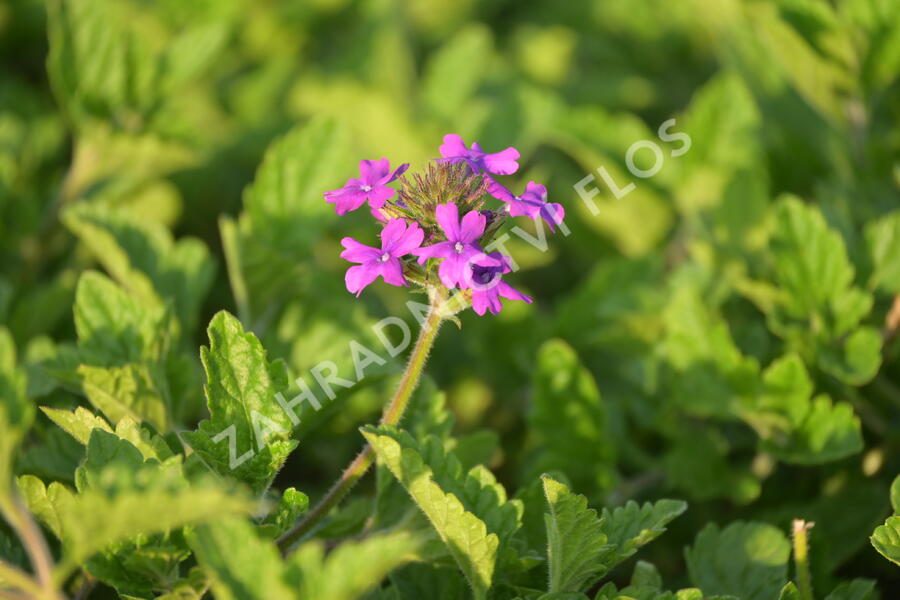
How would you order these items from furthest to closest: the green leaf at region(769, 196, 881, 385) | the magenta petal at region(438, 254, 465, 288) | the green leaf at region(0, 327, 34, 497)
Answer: the green leaf at region(769, 196, 881, 385)
the green leaf at region(0, 327, 34, 497)
the magenta petal at region(438, 254, 465, 288)

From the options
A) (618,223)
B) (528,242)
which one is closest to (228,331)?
(528,242)

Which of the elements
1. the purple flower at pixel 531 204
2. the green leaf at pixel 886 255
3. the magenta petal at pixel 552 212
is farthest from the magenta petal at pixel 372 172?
the green leaf at pixel 886 255

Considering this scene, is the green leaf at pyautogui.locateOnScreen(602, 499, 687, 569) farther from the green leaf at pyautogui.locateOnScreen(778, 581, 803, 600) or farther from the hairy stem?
the hairy stem

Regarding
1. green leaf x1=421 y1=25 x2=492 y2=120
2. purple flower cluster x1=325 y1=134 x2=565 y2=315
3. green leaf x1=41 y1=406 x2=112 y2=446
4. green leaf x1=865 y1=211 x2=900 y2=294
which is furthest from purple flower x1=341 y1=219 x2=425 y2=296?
green leaf x1=421 y1=25 x2=492 y2=120

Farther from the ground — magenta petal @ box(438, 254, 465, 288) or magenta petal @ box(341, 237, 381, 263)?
magenta petal @ box(341, 237, 381, 263)

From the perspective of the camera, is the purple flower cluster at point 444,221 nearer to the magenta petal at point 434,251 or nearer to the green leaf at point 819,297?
the magenta petal at point 434,251
